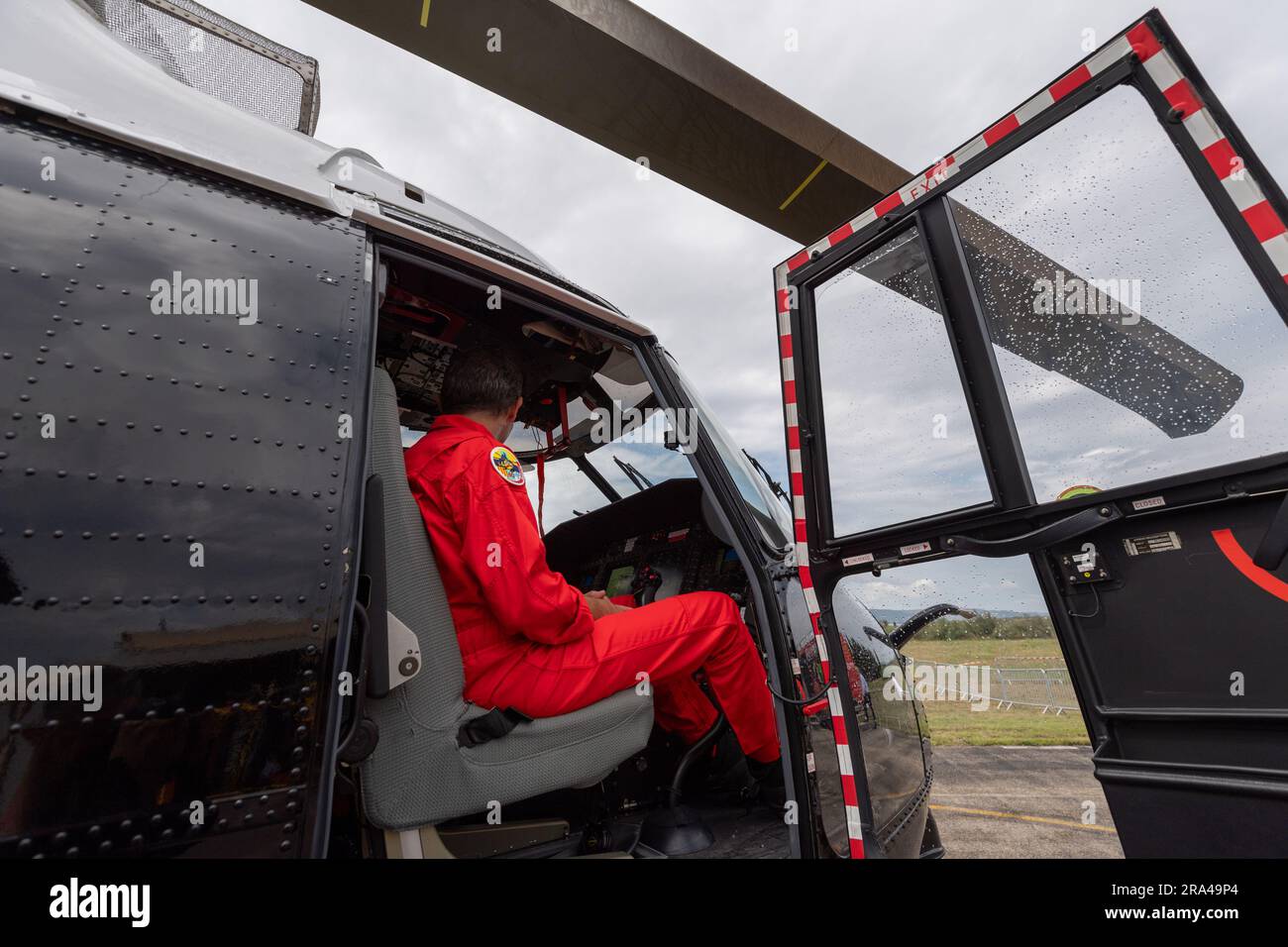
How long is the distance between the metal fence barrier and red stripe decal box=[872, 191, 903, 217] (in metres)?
1.21

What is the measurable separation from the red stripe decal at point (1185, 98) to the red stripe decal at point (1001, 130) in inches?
12.0

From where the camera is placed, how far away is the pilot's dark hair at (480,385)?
2148 mm

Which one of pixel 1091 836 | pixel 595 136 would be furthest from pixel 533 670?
pixel 1091 836

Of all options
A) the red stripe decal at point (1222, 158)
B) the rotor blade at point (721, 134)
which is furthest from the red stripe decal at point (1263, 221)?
the rotor blade at point (721, 134)

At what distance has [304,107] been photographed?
8.59ft

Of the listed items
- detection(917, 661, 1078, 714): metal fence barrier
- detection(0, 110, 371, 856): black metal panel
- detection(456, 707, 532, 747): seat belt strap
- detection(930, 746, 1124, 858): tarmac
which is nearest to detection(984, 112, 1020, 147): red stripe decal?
detection(917, 661, 1078, 714): metal fence barrier

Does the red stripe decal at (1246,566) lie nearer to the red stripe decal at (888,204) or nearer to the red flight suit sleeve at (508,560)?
the red stripe decal at (888,204)

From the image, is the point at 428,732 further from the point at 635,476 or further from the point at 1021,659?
the point at 635,476

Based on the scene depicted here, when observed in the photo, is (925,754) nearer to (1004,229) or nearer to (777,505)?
(777,505)

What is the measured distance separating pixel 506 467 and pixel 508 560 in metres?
0.28

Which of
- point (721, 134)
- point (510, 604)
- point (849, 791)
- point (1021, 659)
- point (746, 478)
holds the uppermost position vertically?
point (721, 134)

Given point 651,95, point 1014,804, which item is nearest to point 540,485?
point 651,95

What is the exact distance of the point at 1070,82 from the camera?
4.88ft

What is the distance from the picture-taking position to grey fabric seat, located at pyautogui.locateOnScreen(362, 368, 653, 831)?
1580mm
